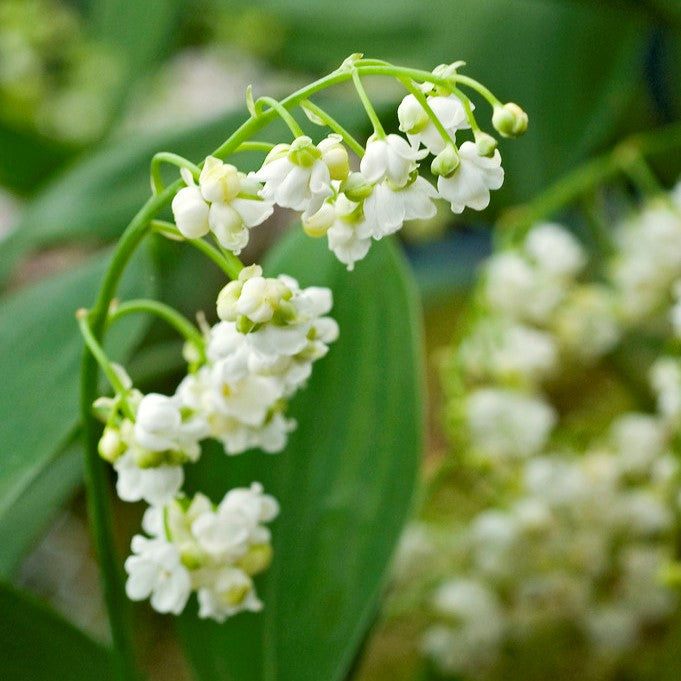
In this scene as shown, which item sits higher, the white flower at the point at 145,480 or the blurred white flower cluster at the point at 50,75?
the white flower at the point at 145,480

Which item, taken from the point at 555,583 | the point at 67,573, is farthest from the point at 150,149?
the point at 67,573

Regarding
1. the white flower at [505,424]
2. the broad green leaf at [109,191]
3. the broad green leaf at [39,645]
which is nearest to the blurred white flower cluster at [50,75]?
the broad green leaf at [109,191]

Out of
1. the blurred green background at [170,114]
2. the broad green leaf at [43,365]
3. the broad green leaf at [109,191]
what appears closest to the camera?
the broad green leaf at [43,365]

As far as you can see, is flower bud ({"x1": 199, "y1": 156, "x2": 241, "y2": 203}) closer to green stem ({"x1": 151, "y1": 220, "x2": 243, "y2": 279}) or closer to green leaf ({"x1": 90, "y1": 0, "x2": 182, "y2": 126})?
green stem ({"x1": 151, "y1": 220, "x2": 243, "y2": 279})

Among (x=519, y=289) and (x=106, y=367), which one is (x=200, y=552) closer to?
(x=106, y=367)

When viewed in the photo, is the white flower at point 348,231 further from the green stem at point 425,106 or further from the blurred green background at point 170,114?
the blurred green background at point 170,114

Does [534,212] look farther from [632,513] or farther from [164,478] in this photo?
[164,478]
